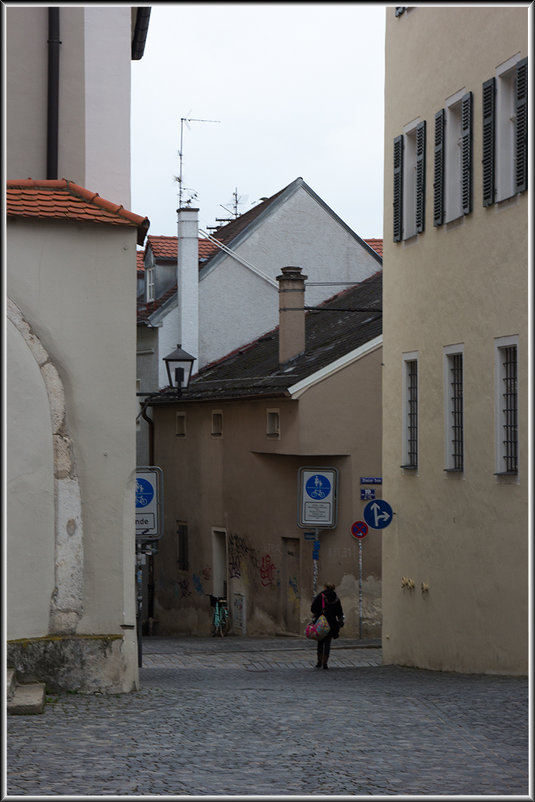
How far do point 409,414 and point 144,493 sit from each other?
582 cm

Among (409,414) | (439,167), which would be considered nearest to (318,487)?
(409,414)

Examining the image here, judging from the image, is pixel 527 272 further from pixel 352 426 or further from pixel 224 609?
pixel 224 609

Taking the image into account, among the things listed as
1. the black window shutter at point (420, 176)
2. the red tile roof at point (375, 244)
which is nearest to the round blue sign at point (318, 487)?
the black window shutter at point (420, 176)

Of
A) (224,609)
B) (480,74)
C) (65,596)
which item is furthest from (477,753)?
(224,609)

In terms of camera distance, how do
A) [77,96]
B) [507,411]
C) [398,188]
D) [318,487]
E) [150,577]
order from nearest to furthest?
[77,96] < [507,411] < [398,188] < [318,487] < [150,577]

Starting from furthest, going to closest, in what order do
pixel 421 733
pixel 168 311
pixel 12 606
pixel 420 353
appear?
1. pixel 168 311
2. pixel 420 353
3. pixel 12 606
4. pixel 421 733

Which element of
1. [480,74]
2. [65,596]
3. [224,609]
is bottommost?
[224,609]

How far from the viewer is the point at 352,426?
28938 mm

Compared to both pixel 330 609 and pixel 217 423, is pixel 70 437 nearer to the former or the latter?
pixel 330 609

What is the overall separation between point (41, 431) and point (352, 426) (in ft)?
53.9

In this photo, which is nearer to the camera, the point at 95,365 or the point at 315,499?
the point at 95,365

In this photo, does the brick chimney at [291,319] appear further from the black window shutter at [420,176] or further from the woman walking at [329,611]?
the woman walking at [329,611]

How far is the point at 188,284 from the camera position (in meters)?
38.4

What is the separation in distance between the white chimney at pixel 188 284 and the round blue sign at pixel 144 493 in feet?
65.0
